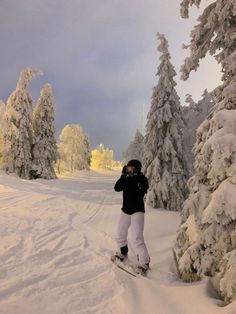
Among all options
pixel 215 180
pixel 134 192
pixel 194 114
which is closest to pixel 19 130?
pixel 194 114

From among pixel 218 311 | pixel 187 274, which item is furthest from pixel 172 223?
pixel 218 311

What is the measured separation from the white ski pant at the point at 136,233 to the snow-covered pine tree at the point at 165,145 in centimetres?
1184

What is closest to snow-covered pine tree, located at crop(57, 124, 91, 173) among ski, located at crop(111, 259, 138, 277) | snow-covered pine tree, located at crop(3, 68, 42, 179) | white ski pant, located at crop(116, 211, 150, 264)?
snow-covered pine tree, located at crop(3, 68, 42, 179)

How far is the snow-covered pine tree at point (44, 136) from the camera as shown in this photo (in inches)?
1596

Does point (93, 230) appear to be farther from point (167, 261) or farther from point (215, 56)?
point (215, 56)

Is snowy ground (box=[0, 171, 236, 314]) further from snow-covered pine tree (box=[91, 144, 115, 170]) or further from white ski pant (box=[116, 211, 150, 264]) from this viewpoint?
snow-covered pine tree (box=[91, 144, 115, 170])

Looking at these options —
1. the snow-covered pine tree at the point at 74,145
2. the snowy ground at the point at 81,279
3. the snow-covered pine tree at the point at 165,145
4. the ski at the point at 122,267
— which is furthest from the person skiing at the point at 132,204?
the snow-covered pine tree at the point at 74,145

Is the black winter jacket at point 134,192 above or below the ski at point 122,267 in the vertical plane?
above

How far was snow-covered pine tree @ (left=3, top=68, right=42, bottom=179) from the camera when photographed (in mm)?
37281

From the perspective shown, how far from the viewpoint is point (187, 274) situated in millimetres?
6016

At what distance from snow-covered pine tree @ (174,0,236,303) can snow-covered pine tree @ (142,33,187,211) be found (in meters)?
12.3

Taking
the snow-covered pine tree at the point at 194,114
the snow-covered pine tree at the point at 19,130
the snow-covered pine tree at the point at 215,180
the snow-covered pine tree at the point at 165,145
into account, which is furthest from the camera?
the snow-covered pine tree at the point at 19,130

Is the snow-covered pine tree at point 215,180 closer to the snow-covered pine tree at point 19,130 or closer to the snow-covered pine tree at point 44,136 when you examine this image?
the snow-covered pine tree at point 19,130

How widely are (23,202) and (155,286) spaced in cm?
1123
